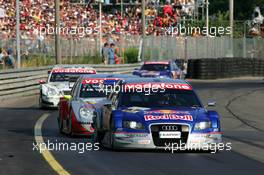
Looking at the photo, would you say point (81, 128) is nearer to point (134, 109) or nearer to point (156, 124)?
point (134, 109)

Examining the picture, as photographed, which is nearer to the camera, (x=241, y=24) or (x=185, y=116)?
(x=185, y=116)

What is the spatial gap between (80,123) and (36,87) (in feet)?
63.6

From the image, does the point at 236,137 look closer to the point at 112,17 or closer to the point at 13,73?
the point at 13,73

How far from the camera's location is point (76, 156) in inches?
523

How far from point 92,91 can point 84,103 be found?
3.34ft

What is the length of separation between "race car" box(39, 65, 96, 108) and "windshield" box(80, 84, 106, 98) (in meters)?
7.36

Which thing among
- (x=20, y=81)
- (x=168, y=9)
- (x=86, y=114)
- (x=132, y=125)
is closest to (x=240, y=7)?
(x=168, y=9)

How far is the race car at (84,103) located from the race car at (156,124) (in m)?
1.33

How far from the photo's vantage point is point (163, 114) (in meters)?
14.0

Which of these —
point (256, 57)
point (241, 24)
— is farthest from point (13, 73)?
point (241, 24)

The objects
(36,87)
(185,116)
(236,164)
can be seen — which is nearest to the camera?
(236,164)

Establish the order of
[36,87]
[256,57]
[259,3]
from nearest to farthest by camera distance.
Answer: [36,87] → [256,57] → [259,3]

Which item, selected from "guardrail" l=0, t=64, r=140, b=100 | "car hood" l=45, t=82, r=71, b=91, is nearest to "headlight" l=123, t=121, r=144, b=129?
"car hood" l=45, t=82, r=71, b=91

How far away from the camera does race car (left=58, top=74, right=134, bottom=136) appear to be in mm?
17031
